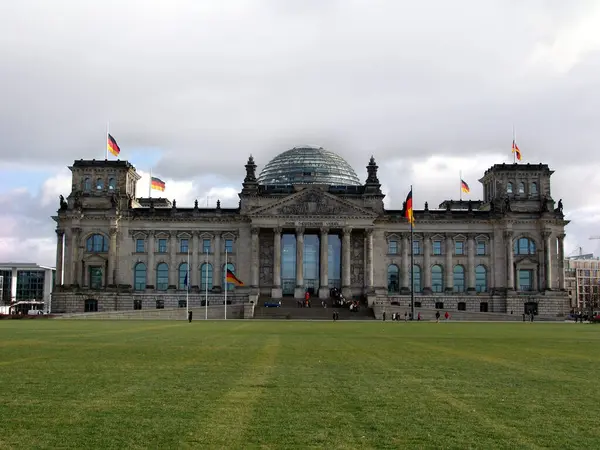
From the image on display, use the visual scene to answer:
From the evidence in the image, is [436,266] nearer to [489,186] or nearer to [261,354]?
[489,186]

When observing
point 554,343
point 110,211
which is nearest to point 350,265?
point 110,211

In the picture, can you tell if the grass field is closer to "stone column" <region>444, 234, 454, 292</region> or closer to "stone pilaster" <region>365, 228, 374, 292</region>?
"stone pilaster" <region>365, 228, 374, 292</region>

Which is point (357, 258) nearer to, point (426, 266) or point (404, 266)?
point (404, 266)

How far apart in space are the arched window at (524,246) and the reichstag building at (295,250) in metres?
0.17

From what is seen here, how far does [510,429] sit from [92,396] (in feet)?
31.3

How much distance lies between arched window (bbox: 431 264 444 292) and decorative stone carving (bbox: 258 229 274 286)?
982 inches

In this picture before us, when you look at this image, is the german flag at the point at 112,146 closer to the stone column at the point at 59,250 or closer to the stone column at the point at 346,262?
the stone column at the point at 59,250

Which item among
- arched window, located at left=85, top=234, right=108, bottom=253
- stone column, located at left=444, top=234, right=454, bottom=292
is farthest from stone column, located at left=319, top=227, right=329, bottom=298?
arched window, located at left=85, top=234, right=108, bottom=253

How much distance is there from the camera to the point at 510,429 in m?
15.8

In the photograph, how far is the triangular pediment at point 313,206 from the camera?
12562 cm

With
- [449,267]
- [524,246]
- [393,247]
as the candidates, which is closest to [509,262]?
[524,246]

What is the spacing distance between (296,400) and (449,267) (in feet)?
372

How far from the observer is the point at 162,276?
428 feet

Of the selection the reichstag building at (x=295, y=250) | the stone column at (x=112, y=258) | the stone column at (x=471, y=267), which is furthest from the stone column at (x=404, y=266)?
the stone column at (x=112, y=258)
